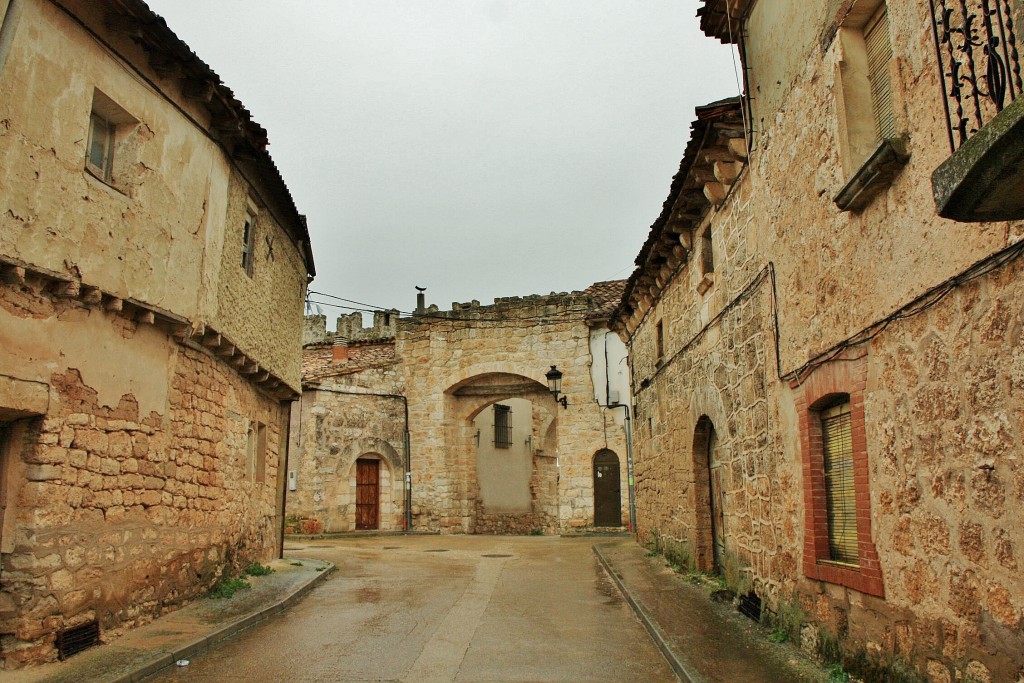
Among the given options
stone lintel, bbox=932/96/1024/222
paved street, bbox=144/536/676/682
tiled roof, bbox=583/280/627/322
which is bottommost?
paved street, bbox=144/536/676/682

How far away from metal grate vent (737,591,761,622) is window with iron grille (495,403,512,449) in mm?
20771

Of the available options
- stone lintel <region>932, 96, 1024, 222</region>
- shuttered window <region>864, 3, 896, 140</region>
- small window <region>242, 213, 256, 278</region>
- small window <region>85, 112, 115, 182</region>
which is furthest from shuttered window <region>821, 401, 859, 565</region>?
small window <region>242, 213, 256, 278</region>

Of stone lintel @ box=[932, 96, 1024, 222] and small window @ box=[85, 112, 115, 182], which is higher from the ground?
small window @ box=[85, 112, 115, 182]

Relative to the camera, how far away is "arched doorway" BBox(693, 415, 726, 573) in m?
10.7

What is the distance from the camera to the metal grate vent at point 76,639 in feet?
21.2

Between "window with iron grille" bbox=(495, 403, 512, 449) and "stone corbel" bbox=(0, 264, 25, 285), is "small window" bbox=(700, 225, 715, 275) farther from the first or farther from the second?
"window with iron grille" bbox=(495, 403, 512, 449)

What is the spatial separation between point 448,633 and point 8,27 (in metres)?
6.63

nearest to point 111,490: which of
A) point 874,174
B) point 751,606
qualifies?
point 751,606

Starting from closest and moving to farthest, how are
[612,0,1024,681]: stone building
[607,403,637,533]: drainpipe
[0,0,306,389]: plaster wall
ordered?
1. [612,0,1024,681]: stone building
2. [0,0,306,389]: plaster wall
3. [607,403,637,533]: drainpipe

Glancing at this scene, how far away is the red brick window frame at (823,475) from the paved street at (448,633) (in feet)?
5.24

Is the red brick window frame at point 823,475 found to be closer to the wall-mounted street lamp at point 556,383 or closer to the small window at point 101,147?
the small window at point 101,147

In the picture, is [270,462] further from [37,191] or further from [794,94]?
[794,94]

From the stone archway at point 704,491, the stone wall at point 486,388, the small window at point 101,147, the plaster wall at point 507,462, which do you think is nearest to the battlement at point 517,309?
the stone wall at point 486,388

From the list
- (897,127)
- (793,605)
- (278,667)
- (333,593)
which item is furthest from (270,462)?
(897,127)
